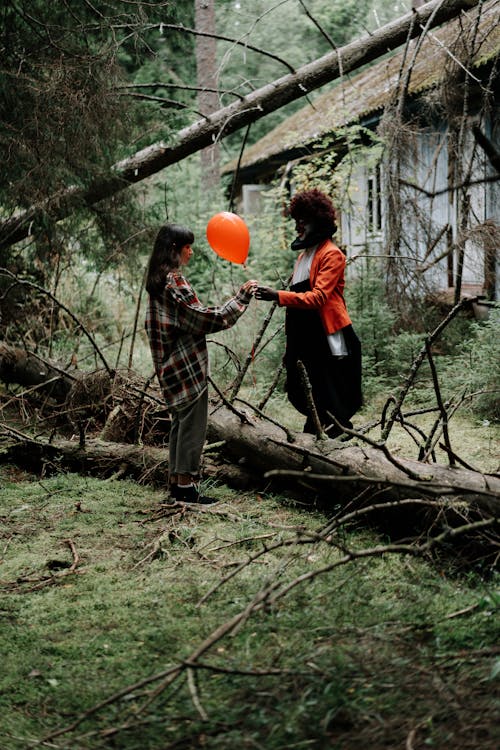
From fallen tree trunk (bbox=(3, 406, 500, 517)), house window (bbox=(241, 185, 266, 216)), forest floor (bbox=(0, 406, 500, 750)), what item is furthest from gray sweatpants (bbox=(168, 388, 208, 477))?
house window (bbox=(241, 185, 266, 216))

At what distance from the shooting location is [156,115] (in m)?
8.87

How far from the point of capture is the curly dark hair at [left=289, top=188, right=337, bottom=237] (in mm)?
5230

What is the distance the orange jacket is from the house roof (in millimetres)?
2838

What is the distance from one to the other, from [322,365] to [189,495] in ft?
4.22

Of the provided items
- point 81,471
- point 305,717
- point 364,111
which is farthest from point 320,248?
point 364,111

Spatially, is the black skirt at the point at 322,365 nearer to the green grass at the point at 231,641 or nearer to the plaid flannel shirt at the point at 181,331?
the plaid flannel shirt at the point at 181,331

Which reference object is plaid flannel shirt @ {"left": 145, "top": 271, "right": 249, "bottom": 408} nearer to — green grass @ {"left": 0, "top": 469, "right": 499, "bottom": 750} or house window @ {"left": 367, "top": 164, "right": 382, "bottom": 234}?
green grass @ {"left": 0, "top": 469, "right": 499, "bottom": 750}

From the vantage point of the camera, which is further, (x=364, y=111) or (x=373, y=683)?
(x=364, y=111)

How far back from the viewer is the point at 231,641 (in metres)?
3.06

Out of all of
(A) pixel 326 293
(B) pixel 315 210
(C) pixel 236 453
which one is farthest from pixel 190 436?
(B) pixel 315 210

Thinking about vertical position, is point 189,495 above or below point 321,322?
below

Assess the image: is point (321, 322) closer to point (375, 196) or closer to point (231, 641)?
point (231, 641)

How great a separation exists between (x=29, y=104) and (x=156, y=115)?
183cm

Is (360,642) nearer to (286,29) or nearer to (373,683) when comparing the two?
(373,683)
